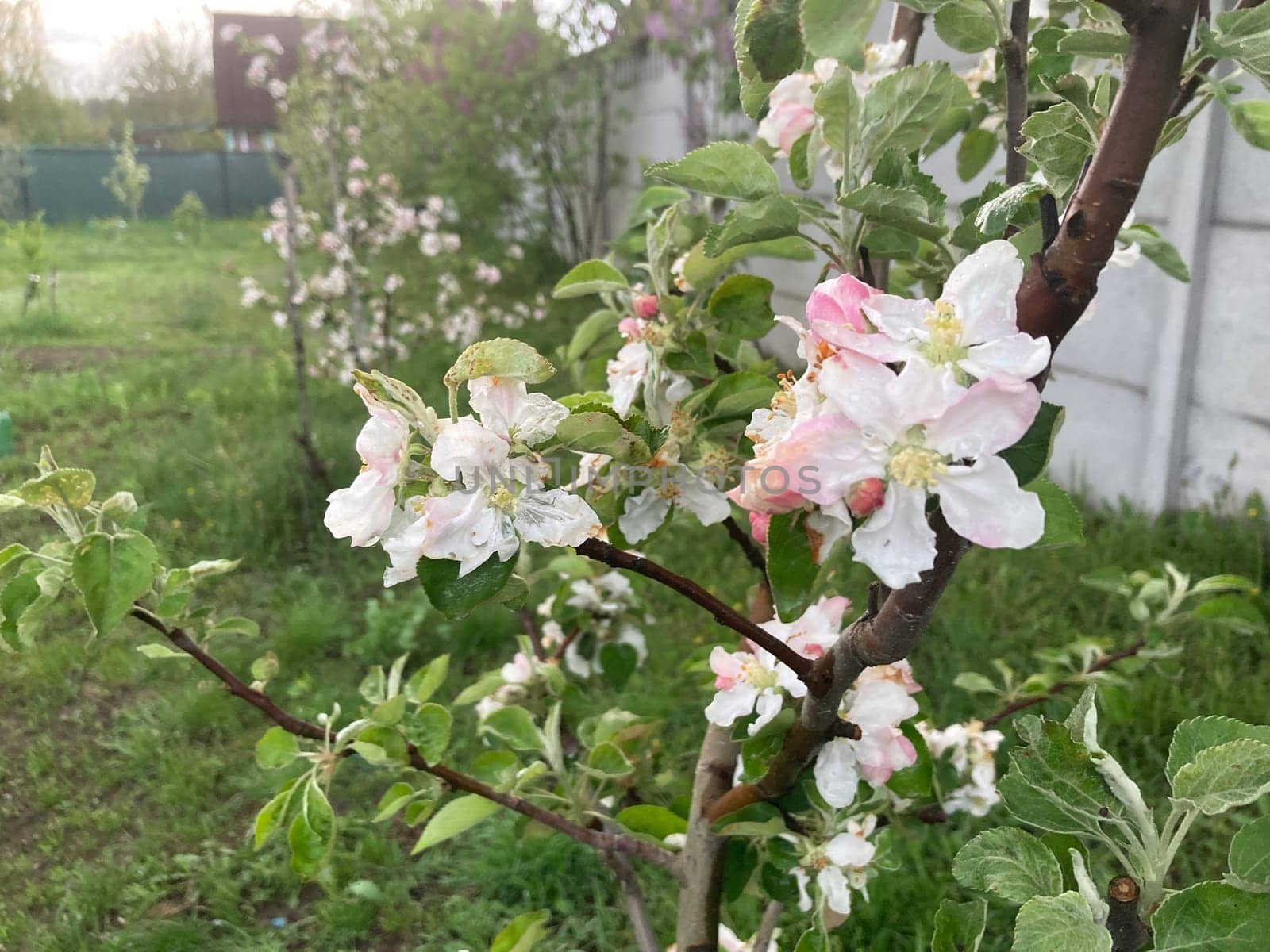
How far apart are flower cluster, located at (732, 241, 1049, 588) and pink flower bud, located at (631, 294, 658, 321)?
1.08ft

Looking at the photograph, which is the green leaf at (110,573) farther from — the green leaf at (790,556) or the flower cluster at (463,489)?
the green leaf at (790,556)

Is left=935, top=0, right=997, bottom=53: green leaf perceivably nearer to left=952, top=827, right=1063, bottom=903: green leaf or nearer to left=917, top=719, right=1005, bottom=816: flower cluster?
left=952, top=827, right=1063, bottom=903: green leaf

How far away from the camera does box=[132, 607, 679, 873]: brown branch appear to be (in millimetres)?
750

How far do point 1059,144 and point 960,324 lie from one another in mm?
111

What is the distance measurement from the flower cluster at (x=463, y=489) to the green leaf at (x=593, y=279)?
0.32 m

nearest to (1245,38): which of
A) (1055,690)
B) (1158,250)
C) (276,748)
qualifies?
(1158,250)

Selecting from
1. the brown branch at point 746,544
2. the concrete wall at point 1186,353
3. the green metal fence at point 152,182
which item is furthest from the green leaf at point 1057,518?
the green metal fence at point 152,182

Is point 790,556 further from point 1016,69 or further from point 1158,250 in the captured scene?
point 1158,250

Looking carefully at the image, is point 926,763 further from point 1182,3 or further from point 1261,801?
point 1261,801

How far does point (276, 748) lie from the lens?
0.75 metres

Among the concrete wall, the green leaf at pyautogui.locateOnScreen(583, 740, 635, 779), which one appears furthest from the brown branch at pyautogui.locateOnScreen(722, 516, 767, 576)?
the concrete wall

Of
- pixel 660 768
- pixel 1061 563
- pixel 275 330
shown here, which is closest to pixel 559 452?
pixel 660 768

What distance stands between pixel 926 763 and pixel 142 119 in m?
2.38

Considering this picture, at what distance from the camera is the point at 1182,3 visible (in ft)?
1.10
